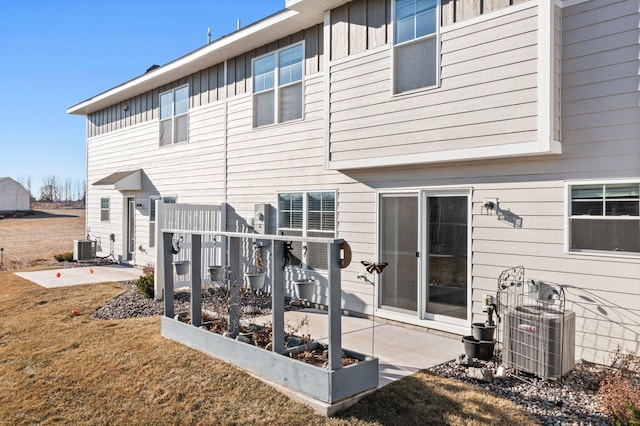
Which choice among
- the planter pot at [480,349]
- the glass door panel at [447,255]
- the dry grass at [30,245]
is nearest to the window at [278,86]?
the glass door panel at [447,255]

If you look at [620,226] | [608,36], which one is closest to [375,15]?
Result: [608,36]

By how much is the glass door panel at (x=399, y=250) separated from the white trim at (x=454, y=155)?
0.62 metres

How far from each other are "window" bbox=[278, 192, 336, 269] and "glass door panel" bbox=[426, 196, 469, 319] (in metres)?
2.01

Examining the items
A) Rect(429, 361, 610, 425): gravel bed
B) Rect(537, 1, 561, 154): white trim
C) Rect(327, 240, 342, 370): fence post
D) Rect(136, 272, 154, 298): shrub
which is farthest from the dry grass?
Rect(537, 1, 561, 154): white trim

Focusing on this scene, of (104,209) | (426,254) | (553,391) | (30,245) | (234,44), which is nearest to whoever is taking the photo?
(553,391)

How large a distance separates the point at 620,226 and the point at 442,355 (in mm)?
2443

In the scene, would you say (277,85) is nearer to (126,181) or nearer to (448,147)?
(448,147)

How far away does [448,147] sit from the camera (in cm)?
605

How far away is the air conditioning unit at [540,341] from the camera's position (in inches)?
183

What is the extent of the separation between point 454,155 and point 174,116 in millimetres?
8704

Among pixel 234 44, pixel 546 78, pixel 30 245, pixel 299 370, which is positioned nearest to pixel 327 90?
pixel 234 44

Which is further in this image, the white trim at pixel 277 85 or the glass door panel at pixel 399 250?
the white trim at pixel 277 85

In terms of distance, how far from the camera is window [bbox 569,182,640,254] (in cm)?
488

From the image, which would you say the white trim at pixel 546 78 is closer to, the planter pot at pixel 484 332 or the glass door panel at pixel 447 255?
the glass door panel at pixel 447 255
